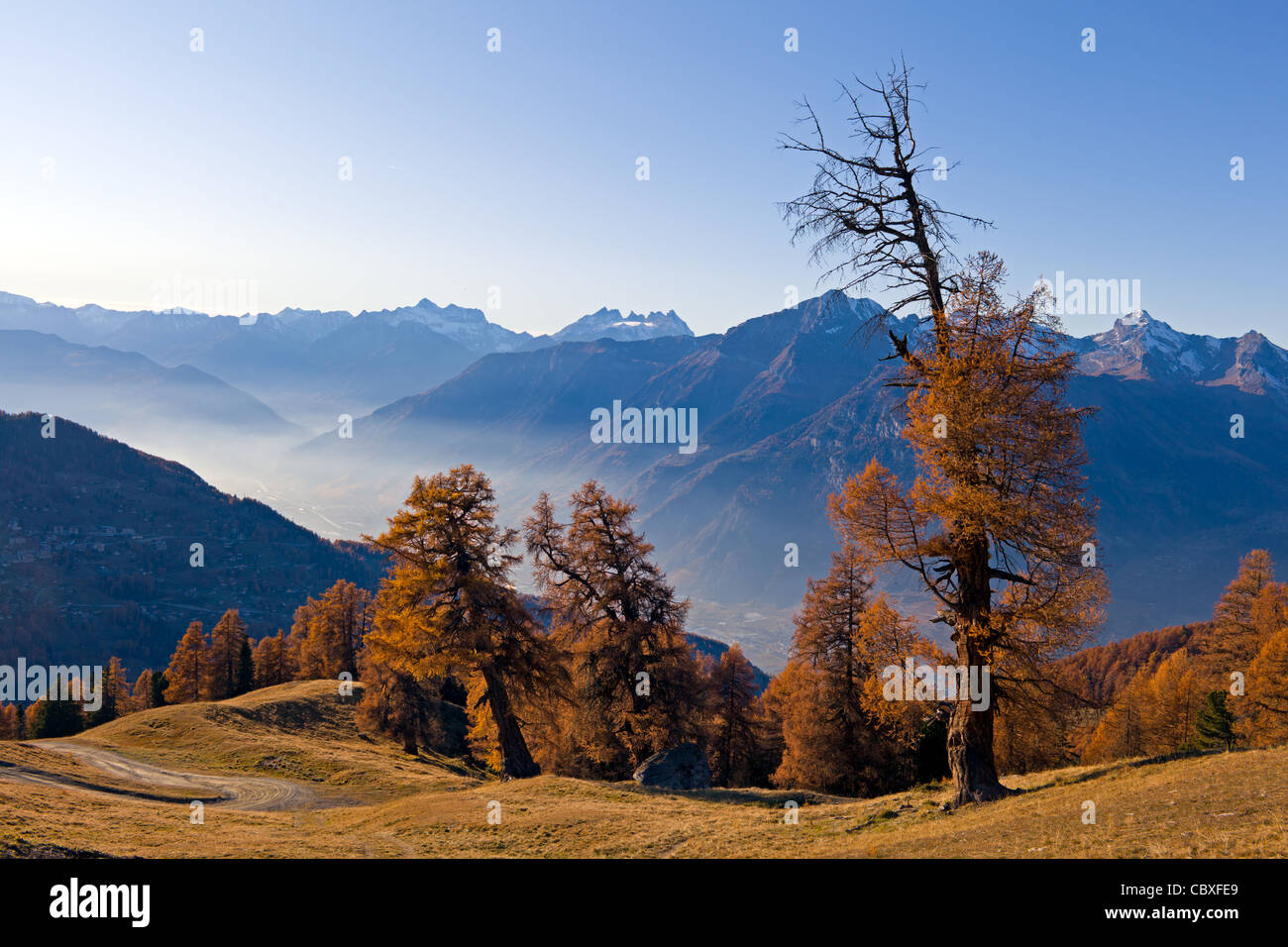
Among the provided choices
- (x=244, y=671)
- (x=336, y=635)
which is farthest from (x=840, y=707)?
(x=244, y=671)

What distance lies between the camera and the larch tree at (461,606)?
119 feet

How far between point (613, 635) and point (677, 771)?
904 centimetres

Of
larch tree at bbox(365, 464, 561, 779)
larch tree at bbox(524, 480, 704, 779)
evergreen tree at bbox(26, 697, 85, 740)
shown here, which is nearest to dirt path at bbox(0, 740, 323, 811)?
larch tree at bbox(365, 464, 561, 779)

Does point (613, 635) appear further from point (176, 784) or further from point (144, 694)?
point (144, 694)

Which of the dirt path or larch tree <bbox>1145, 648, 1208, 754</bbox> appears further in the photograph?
larch tree <bbox>1145, 648, 1208, 754</bbox>

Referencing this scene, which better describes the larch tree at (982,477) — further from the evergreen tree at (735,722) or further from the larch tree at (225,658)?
the larch tree at (225,658)

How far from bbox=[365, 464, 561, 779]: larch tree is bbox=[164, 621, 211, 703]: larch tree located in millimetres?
63653

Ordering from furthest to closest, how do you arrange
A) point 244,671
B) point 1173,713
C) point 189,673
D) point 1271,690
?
1. point 189,673
2. point 244,671
3. point 1173,713
4. point 1271,690

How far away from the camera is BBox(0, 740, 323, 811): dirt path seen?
34.7 m

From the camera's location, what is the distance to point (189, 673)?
86812mm

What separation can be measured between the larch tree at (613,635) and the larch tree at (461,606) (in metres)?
3.08

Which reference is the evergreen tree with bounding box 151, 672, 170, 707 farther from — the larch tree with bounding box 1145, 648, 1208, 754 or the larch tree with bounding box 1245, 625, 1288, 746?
the larch tree with bounding box 1145, 648, 1208, 754
